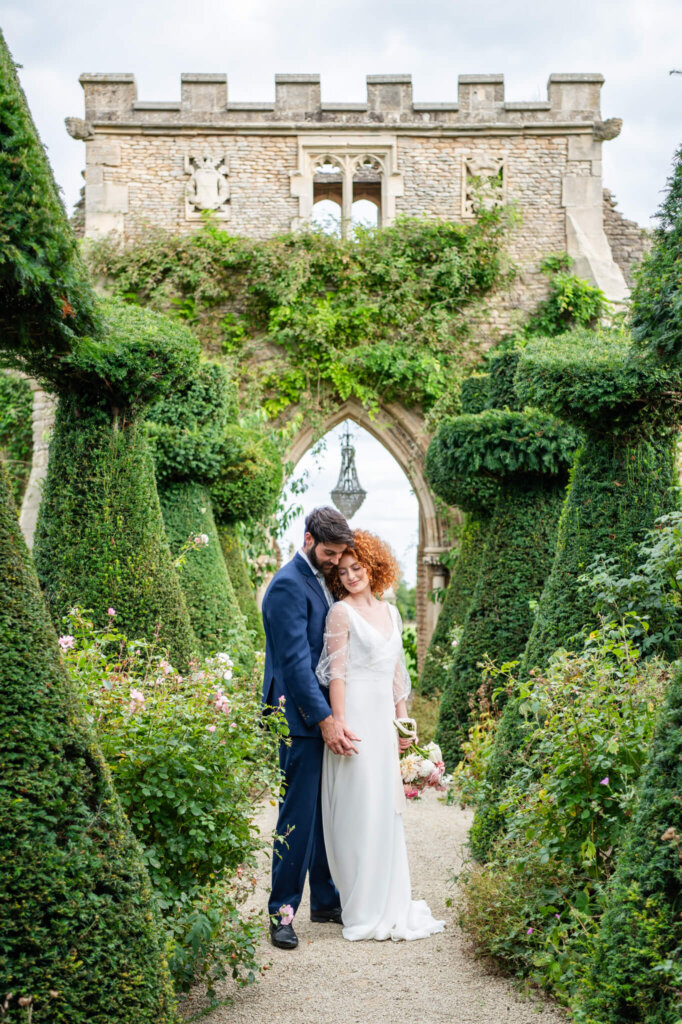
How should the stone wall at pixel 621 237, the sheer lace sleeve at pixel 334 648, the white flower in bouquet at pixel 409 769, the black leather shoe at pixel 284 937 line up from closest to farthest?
the black leather shoe at pixel 284 937
the sheer lace sleeve at pixel 334 648
the white flower in bouquet at pixel 409 769
the stone wall at pixel 621 237

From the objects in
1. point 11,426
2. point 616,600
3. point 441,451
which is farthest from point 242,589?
point 616,600

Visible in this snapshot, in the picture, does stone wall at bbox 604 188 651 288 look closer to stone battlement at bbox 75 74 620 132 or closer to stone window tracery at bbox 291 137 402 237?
stone battlement at bbox 75 74 620 132

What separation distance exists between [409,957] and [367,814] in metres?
0.54

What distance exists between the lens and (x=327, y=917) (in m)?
4.10

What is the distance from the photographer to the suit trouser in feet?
12.2

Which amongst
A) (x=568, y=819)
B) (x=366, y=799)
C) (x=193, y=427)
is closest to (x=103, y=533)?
(x=366, y=799)

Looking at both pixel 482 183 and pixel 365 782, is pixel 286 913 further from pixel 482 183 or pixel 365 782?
pixel 482 183

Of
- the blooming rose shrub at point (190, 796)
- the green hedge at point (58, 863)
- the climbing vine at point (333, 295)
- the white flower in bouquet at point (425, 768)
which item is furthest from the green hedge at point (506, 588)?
the climbing vine at point (333, 295)

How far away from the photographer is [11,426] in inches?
494

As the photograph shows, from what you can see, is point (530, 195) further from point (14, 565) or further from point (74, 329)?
point (14, 565)

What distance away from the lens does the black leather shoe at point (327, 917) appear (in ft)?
13.4

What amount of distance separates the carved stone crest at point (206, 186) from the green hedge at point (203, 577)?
17.8 ft

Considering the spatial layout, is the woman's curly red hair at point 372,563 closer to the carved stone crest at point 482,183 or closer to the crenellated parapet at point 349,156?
the crenellated parapet at point 349,156

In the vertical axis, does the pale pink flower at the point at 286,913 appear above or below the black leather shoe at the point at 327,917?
above
